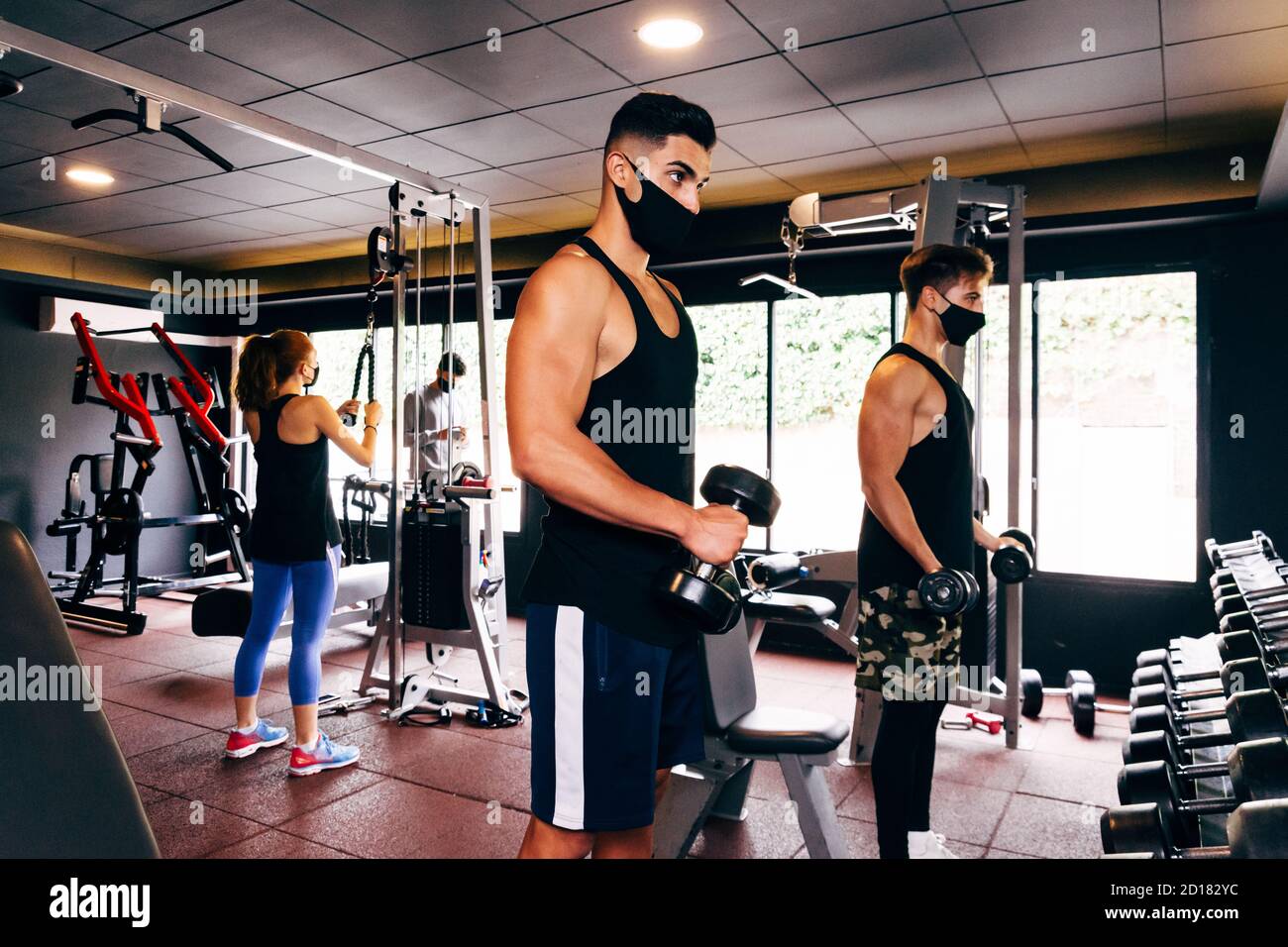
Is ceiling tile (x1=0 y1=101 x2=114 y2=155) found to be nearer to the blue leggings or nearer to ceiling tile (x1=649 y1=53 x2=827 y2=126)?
the blue leggings

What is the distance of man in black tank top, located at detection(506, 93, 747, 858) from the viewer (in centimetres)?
121

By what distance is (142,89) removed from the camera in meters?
2.67

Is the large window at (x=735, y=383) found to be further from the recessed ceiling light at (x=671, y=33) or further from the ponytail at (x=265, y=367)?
the ponytail at (x=265, y=367)

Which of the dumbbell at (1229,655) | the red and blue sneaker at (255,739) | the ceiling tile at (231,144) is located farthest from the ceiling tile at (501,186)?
the dumbbell at (1229,655)

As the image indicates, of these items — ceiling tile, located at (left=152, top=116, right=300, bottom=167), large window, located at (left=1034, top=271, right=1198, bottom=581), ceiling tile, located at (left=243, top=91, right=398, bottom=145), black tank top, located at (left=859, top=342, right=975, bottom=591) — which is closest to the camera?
black tank top, located at (left=859, top=342, right=975, bottom=591)

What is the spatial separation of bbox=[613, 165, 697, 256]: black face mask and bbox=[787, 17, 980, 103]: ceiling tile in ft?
7.35

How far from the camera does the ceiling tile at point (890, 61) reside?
3182 mm

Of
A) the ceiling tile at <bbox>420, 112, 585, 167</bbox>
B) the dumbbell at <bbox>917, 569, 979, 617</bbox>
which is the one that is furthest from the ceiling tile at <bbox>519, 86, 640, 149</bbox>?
the dumbbell at <bbox>917, 569, 979, 617</bbox>

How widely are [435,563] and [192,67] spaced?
221 cm

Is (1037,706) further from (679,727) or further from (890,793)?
(679,727)

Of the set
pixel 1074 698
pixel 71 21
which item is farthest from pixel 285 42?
pixel 1074 698

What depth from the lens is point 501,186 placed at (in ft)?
16.9

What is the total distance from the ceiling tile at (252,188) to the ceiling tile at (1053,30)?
378cm
